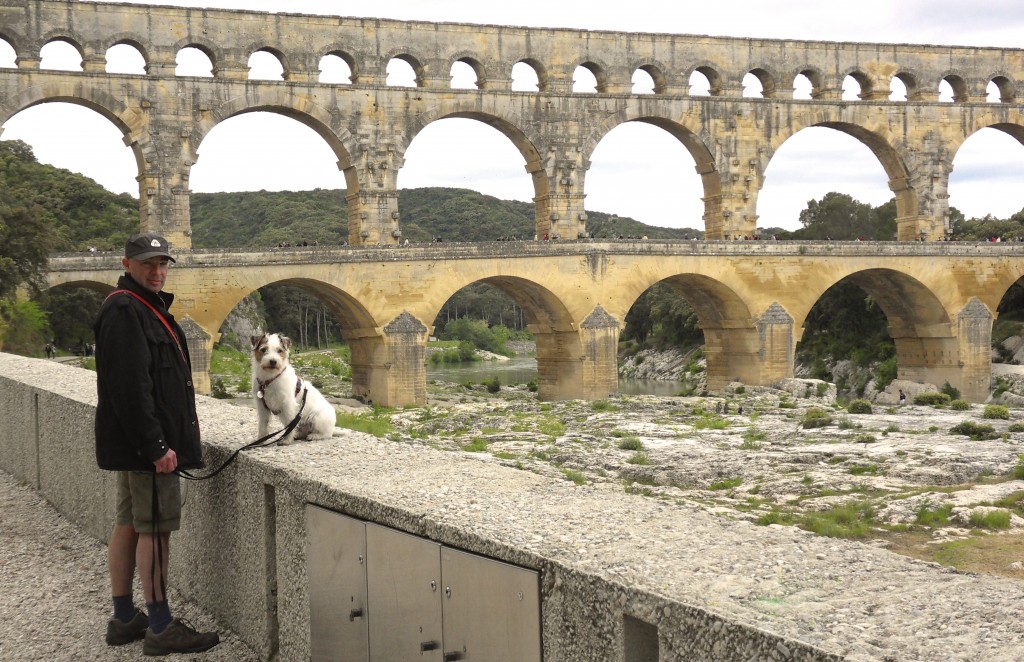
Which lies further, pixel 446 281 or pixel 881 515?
pixel 446 281

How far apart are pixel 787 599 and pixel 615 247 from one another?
3023cm

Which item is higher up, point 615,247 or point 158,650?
point 615,247

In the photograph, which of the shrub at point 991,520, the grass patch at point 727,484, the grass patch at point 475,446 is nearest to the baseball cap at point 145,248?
the shrub at point 991,520

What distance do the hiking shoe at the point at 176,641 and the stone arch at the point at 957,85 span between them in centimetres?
3820

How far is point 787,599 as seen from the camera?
9.06 ft

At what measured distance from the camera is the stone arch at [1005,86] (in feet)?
128

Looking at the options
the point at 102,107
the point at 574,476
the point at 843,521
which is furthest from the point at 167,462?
the point at 102,107

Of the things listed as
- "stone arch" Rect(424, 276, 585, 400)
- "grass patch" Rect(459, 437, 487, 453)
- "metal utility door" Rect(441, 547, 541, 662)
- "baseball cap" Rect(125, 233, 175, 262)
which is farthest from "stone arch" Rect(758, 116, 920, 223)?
"metal utility door" Rect(441, 547, 541, 662)

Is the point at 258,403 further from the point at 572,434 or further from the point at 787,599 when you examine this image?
the point at 572,434

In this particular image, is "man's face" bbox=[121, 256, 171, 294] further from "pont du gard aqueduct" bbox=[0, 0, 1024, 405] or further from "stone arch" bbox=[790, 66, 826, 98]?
"stone arch" bbox=[790, 66, 826, 98]

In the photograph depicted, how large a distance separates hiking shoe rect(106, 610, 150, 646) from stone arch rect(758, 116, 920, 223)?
32.8m

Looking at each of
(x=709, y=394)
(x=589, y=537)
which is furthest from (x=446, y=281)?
(x=589, y=537)

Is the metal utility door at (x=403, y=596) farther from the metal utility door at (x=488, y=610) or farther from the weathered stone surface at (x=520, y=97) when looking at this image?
the weathered stone surface at (x=520, y=97)

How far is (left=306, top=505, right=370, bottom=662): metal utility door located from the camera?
4094mm
